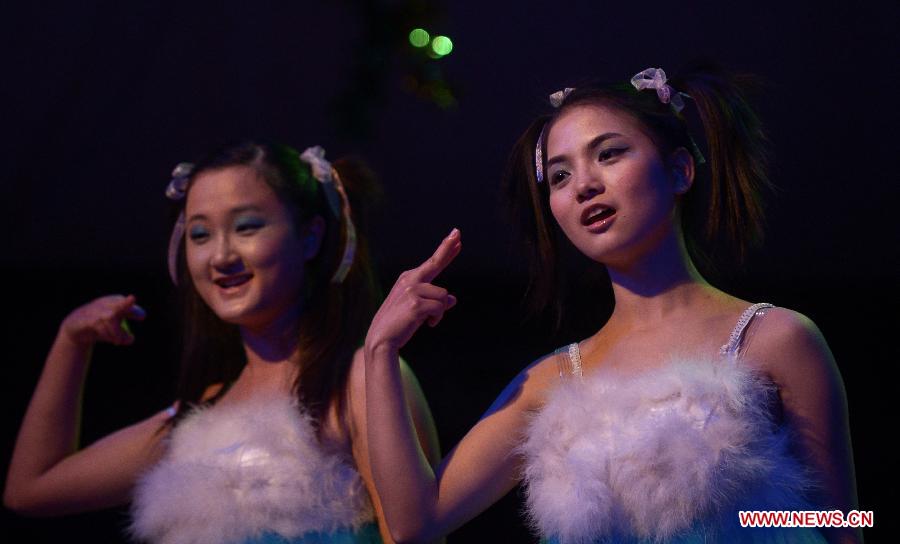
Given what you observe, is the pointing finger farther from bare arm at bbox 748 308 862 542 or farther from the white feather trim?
bare arm at bbox 748 308 862 542

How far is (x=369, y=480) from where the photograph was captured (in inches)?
86.2

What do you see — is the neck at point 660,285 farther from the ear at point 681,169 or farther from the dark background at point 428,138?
the dark background at point 428,138

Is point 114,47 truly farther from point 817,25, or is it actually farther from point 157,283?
point 817,25

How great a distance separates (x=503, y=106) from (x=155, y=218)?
1313mm

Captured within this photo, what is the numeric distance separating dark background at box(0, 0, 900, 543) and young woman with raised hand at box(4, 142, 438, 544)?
28 centimetres

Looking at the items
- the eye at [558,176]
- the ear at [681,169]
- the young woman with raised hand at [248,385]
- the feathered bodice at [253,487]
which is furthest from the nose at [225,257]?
the ear at [681,169]

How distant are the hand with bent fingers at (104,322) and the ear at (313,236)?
471 mm

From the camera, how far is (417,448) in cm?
195

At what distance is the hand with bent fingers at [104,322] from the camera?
8.60 feet

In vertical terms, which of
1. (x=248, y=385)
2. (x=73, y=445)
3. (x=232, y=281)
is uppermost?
(x=232, y=281)

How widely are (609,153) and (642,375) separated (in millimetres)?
430

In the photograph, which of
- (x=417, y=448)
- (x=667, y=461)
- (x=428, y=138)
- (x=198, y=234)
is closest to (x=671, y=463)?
(x=667, y=461)

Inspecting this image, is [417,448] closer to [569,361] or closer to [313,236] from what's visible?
[569,361]

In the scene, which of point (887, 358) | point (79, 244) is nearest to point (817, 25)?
point (887, 358)
